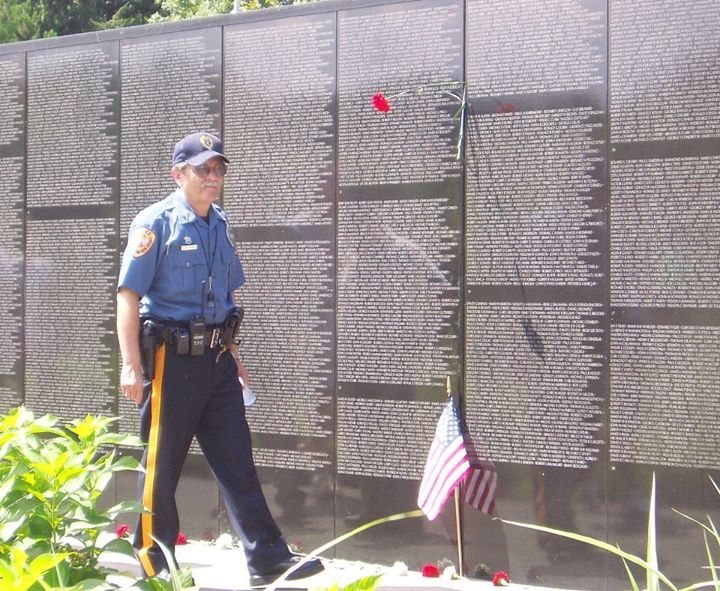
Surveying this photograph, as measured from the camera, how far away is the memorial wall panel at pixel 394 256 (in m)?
4.86

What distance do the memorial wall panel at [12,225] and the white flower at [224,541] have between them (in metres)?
1.59

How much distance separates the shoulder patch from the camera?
4.22m

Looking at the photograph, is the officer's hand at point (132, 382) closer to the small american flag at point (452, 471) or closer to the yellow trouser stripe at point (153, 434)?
the yellow trouser stripe at point (153, 434)

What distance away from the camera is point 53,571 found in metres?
1.96

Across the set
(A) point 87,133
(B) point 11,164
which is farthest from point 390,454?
(B) point 11,164

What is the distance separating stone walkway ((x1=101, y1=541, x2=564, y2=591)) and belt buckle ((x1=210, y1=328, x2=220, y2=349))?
1.01 metres

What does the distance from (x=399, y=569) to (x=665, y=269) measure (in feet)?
6.03

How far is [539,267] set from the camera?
4.64 meters

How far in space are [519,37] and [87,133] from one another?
2.58 metres

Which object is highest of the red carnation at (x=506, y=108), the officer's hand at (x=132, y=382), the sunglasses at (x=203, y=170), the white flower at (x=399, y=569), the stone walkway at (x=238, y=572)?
the red carnation at (x=506, y=108)

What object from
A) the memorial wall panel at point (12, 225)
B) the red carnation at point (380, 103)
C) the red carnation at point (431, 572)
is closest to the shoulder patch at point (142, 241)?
the red carnation at point (380, 103)

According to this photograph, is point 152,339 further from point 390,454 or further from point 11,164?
point 11,164

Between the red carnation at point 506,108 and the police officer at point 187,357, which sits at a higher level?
the red carnation at point 506,108

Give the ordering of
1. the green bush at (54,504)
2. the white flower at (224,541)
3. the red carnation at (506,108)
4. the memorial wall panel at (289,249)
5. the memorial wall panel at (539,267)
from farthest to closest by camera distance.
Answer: the white flower at (224,541) → the memorial wall panel at (289,249) → the red carnation at (506,108) → the memorial wall panel at (539,267) → the green bush at (54,504)
